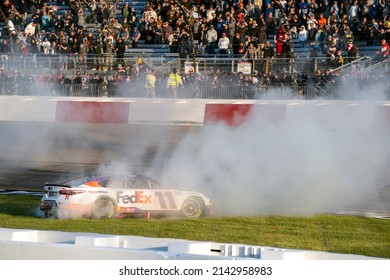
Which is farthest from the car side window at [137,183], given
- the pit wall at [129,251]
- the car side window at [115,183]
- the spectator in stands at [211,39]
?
the spectator in stands at [211,39]

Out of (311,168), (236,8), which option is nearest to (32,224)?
(311,168)

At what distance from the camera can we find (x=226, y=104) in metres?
24.4

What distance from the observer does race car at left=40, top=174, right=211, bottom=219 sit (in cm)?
1647

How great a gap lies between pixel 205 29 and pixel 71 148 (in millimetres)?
8920

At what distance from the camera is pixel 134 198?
55.4 ft

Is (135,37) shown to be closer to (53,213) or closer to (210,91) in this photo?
(210,91)

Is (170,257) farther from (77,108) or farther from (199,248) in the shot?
(77,108)

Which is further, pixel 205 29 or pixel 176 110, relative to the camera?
pixel 205 29

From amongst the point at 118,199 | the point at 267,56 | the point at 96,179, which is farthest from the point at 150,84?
the point at 118,199

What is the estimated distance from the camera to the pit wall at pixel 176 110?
68.1ft

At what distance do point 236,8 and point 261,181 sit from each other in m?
15.0

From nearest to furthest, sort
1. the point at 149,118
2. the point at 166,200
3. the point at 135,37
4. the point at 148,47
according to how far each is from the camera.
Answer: the point at 166,200 → the point at 149,118 → the point at 148,47 → the point at 135,37

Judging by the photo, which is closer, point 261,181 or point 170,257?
point 170,257

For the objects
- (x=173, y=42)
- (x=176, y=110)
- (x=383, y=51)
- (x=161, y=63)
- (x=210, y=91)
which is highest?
(x=383, y=51)
